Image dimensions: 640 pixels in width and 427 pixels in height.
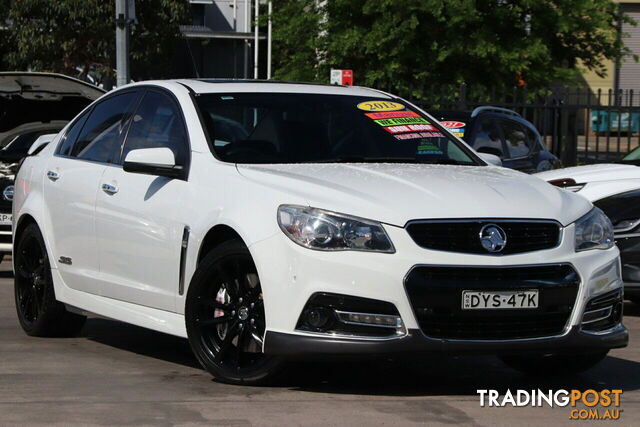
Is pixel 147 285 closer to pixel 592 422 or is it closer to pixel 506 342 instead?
pixel 506 342

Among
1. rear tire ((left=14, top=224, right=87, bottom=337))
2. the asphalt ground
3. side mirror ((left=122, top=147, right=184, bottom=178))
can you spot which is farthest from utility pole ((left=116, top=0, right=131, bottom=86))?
side mirror ((left=122, top=147, right=184, bottom=178))

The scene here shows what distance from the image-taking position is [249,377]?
636cm

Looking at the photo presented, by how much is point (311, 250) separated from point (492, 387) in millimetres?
1338

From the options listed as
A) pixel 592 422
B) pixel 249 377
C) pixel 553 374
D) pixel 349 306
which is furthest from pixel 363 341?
pixel 553 374

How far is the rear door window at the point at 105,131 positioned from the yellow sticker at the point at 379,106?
1.34 meters

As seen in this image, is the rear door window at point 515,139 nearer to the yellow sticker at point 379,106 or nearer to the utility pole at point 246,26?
the yellow sticker at point 379,106

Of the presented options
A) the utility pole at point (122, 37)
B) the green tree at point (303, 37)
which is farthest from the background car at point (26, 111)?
the green tree at point (303, 37)

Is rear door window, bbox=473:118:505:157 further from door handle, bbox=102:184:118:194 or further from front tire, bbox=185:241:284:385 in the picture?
front tire, bbox=185:241:284:385

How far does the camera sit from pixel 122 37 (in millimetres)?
23031

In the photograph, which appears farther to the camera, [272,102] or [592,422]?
[272,102]

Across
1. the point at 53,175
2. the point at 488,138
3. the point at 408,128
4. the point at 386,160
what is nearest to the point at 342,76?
the point at 488,138

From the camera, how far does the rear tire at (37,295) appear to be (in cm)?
830

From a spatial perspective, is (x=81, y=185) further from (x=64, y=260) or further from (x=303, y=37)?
(x=303, y=37)

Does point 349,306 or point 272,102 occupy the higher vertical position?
point 272,102
